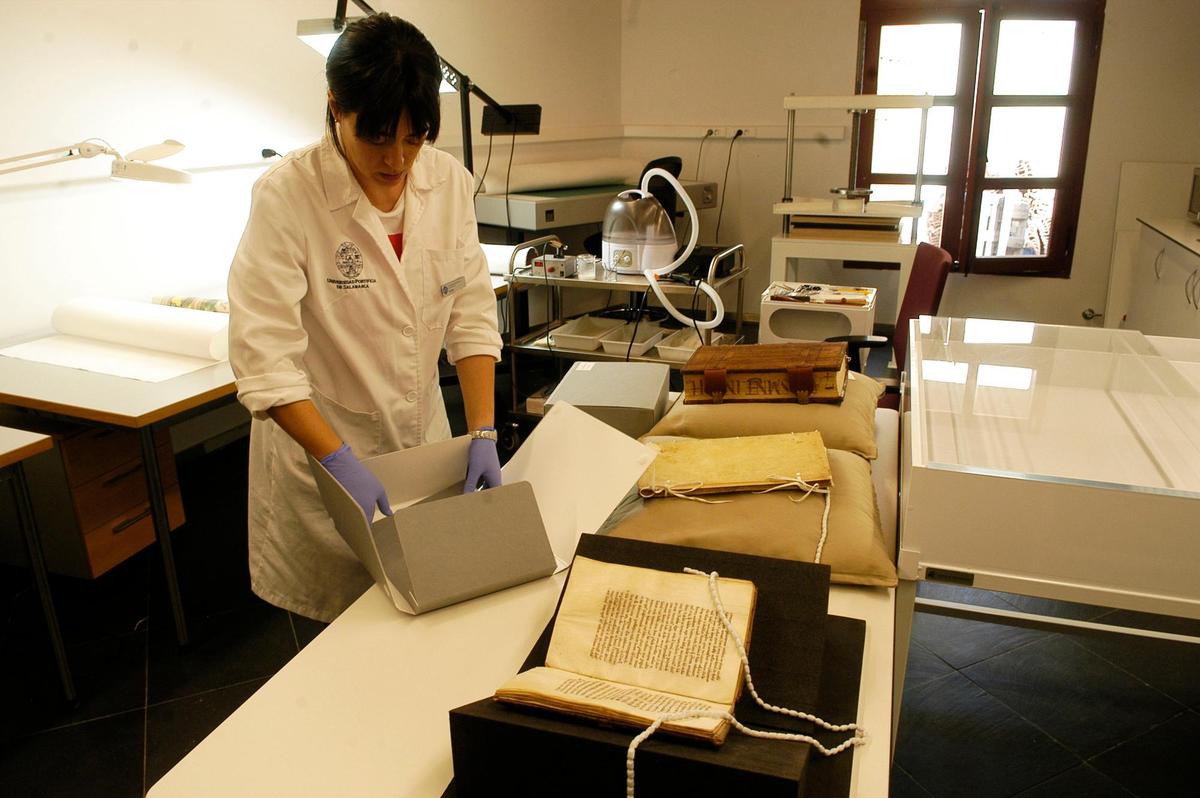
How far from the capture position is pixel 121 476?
2492mm

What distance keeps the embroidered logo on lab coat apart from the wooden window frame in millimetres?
4333

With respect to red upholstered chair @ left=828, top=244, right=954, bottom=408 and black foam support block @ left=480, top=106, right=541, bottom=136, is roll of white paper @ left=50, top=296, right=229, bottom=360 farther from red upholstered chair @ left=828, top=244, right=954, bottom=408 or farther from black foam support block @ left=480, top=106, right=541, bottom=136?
red upholstered chair @ left=828, top=244, right=954, bottom=408

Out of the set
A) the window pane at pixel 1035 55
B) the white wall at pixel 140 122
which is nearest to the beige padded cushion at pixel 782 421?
the white wall at pixel 140 122

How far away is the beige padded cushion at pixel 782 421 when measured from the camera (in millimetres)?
1590

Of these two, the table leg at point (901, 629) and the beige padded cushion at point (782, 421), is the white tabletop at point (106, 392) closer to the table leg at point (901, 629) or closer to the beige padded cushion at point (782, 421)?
the beige padded cushion at point (782, 421)

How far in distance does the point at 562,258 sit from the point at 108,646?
1.86 metres

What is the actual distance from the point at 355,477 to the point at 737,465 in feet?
2.03

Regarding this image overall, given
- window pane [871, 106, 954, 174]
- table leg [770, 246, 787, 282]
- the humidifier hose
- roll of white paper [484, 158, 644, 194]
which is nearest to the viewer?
the humidifier hose

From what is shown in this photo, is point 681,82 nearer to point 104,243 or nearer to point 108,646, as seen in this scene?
point 104,243

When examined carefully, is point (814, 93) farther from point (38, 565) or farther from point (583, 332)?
point (38, 565)

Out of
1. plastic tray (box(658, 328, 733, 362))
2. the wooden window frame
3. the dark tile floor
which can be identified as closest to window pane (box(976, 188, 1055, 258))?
the wooden window frame

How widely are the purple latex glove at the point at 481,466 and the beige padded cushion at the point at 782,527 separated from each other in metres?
0.21

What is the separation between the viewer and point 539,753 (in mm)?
796

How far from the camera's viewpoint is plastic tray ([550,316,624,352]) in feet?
10.1
